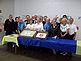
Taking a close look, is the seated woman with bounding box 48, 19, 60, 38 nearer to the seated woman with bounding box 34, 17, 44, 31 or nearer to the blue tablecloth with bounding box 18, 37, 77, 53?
the seated woman with bounding box 34, 17, 44, 31

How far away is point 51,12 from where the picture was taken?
6.30m

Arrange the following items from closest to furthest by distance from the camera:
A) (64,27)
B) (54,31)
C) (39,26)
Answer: (64,27), (54,31), (39,26)

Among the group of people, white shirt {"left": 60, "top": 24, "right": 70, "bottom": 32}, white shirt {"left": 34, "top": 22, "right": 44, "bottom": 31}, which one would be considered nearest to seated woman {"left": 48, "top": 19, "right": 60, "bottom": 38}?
the group of people

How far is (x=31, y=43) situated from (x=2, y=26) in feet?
8.90

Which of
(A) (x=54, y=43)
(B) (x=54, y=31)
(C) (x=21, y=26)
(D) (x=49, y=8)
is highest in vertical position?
(D) (x=49, y=8)

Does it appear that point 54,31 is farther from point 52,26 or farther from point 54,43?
point 54,43

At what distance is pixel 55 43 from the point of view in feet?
13.1

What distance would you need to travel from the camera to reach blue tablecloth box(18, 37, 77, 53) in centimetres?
378

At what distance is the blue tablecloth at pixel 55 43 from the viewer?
12.4ft
